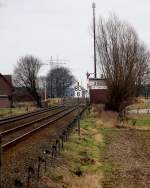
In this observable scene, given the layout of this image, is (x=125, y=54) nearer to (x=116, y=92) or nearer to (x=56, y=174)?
(x=116, y=92)

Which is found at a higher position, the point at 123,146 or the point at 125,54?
the point at 125,54

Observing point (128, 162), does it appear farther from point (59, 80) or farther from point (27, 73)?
point (59, 80)

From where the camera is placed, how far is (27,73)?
11881 cm

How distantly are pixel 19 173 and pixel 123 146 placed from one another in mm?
12626

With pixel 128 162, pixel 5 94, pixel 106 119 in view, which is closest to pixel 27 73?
pixel 5 94

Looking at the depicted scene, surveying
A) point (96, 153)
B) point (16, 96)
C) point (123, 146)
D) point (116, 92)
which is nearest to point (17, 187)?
point (96, 153)

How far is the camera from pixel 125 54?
184 ft

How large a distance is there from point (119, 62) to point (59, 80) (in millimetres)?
121540

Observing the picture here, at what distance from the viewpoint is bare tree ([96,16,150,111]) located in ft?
179

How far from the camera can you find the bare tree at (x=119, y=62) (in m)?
54.7

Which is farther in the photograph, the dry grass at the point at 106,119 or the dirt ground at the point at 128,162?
the dry grass at the point at 106,119

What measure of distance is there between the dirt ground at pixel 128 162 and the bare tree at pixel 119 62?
24443 mm

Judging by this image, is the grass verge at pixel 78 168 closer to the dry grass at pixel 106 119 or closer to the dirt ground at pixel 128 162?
the dirt ground at pixel 128 162

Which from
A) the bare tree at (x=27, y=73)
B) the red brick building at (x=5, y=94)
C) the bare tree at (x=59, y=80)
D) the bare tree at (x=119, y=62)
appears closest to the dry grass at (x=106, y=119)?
the bare tree at (x=119, y=62)
